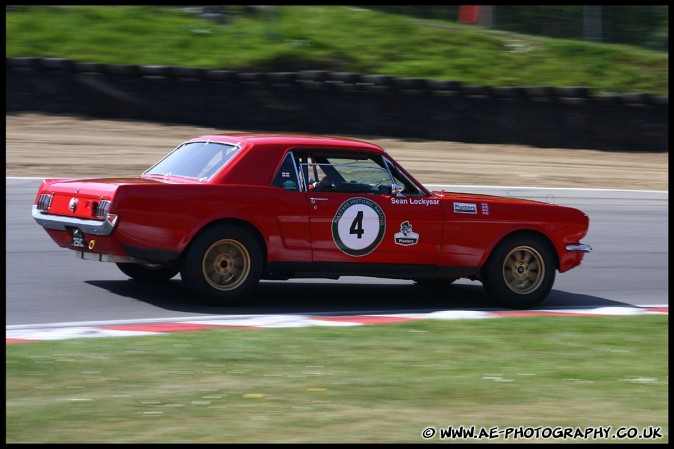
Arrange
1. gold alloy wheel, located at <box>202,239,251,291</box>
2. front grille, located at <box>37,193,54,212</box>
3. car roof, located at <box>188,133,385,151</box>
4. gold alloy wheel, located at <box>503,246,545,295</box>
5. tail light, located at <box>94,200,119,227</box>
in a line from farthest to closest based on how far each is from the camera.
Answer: gold alloy wheel, located at <box>503,246,545,295</box> → car roof, located at <box>188,133,385,151</box> → front grille, located at <box>37,193,54,212</box> → gold alloy wheel, located at <box>202,239,251,291</box> → tail light, located at <box>94,200,119,227</box>

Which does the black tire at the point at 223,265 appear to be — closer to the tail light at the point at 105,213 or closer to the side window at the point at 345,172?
the tail light at the point at 105,213

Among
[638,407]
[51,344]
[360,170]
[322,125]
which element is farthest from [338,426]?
[322,125]

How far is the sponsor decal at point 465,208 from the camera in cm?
947

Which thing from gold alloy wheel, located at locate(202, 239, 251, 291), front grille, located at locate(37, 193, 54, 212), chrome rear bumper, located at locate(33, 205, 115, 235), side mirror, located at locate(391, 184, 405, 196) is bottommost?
gold alloy wheel, located at locate(202, 239, 251, 291)

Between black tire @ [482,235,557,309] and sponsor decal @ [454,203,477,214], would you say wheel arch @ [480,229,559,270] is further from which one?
sponsor decal @ [454,203,477,214]

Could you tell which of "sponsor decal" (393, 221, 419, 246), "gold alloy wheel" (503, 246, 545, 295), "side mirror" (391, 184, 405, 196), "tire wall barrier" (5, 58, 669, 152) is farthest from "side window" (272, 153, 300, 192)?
"tire wall barrier" (5, 58, 669, 152)

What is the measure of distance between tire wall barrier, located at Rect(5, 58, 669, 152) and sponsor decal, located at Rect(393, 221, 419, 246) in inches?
448

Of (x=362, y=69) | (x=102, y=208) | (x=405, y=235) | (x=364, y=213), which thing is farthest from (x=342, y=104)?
(x=102, y=208)

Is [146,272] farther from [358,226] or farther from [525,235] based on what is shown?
[525,235]

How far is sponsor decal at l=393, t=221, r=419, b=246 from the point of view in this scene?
9242 mm

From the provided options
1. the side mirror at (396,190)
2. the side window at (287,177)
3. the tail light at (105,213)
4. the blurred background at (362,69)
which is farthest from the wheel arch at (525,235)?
the blurred background at (362,69)

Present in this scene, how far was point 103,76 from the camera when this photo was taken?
20.0 meters

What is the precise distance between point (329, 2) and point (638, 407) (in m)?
21.6

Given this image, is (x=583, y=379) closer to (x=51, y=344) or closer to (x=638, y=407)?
(x=638, y=407)
